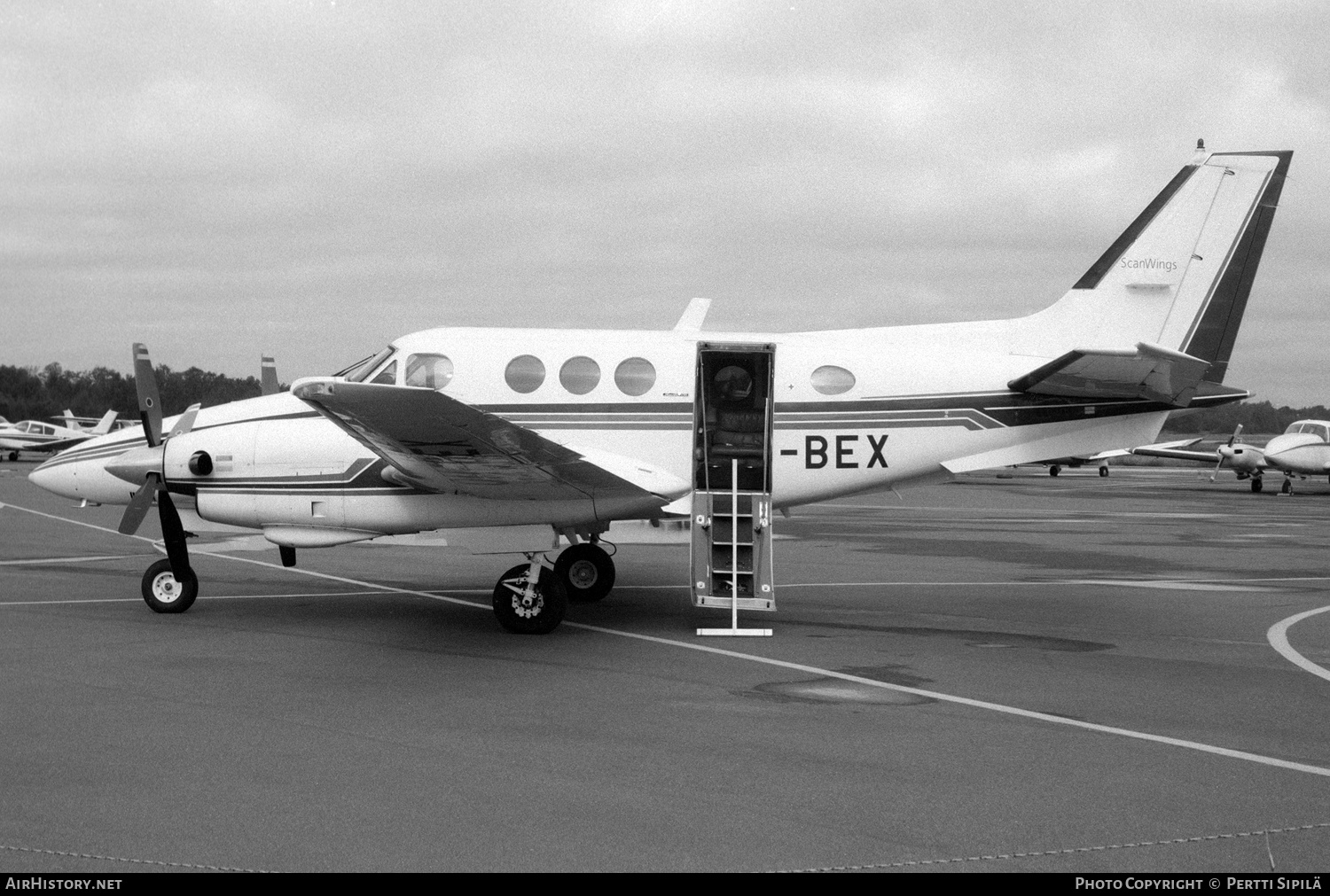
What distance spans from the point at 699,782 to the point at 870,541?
16139 mm

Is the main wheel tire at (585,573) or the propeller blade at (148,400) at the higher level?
the propeller blade at (148,400)

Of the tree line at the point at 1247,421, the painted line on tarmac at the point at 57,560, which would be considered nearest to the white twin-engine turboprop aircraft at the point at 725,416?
the painted line on tarmac at the point at 57,560

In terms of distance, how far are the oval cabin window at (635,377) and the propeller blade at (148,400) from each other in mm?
4714

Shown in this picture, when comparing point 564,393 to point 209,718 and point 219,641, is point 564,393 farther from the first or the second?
point 209,718

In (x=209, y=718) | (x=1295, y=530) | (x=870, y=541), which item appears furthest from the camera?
(x=1295, y=530)

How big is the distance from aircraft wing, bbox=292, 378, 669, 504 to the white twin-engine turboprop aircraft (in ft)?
0.19

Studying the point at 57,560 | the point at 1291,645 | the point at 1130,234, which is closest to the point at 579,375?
the point at 1130,234

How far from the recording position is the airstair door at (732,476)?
10.6 meters

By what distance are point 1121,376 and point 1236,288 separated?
2064mm

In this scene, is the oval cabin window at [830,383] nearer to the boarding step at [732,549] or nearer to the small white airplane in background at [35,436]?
the boarding step at [732,549]

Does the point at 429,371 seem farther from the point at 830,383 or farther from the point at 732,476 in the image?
the point at 830,383

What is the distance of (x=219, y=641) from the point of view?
9984 mm

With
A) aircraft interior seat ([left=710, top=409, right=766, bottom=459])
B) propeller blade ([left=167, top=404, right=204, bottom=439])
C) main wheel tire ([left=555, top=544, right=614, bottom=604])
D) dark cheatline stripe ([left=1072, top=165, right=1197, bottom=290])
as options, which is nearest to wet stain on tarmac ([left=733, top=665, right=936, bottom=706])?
aircraft interior seat ([left=710, top=409, right=766, bottom=459])
